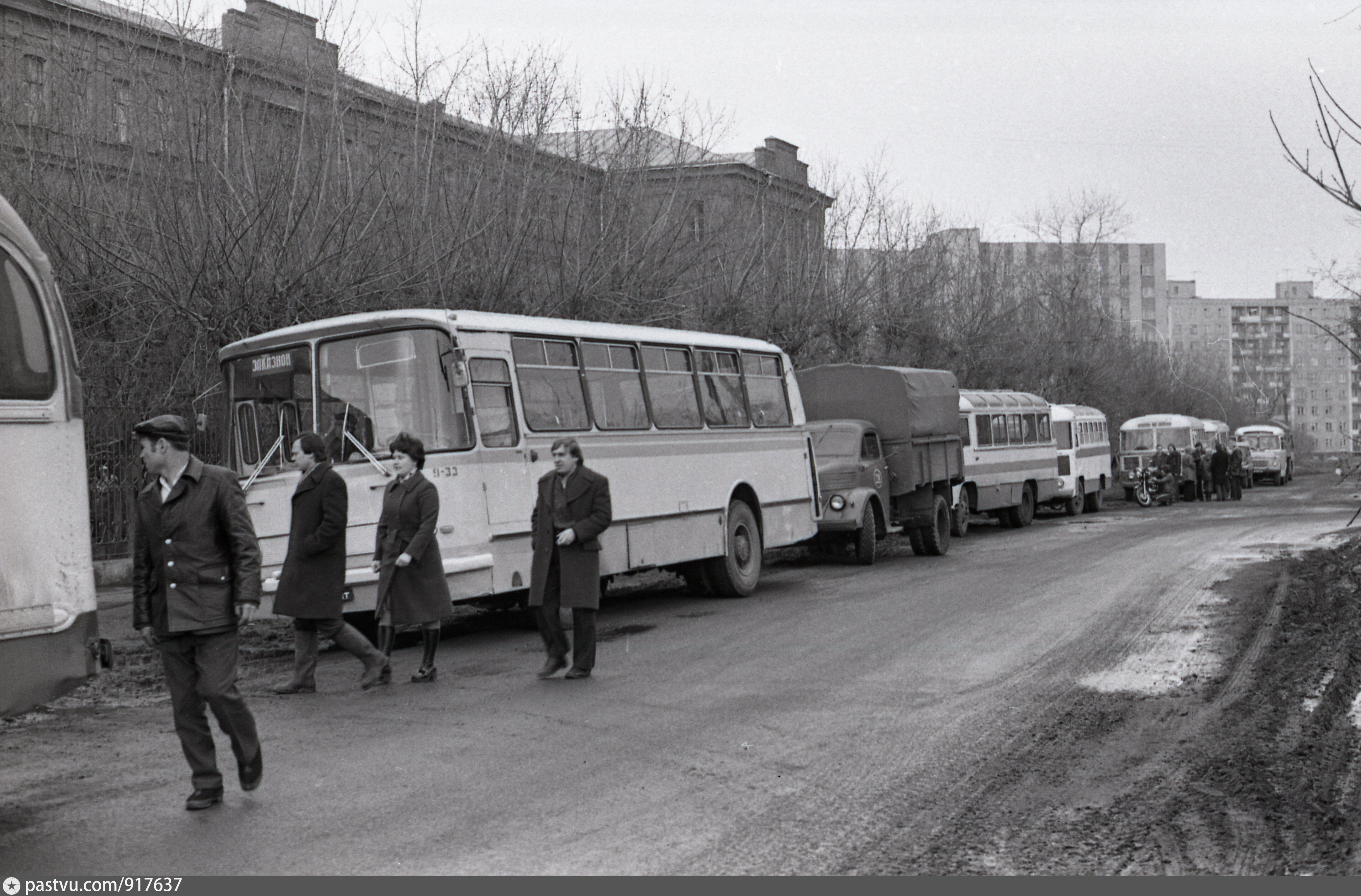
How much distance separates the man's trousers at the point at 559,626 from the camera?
34.6 feet

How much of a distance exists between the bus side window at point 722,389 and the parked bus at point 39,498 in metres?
10.7

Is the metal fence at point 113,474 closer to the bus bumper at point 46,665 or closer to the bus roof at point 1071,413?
the bus bumper at point 46,665

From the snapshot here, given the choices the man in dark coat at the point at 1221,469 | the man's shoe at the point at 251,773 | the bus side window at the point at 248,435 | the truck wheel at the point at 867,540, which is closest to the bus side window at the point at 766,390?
the truck wheel at the point at 867,540

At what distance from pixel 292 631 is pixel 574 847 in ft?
31.6

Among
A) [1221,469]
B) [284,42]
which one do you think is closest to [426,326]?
[284,42]

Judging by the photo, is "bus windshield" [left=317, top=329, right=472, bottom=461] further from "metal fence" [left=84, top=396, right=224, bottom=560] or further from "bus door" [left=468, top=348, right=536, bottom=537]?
"metal fence" [left=84, top=396, right=224, bottom=560]

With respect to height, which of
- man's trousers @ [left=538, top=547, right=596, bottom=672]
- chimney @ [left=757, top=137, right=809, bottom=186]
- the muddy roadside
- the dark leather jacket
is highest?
chimney @ [left=757, top=137, right=809, bottom=186]

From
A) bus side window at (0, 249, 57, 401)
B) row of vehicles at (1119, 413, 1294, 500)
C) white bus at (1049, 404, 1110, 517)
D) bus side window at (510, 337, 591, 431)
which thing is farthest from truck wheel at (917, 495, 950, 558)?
row of vehicles at (1119, 413, 1294, 500)

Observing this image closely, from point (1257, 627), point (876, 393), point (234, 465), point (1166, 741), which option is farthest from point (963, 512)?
point (1166, 741)

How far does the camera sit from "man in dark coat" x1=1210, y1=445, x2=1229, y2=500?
147ft

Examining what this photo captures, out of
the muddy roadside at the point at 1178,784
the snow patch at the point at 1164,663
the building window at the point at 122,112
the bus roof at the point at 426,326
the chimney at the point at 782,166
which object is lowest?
the snow patch at the point at 1164,663

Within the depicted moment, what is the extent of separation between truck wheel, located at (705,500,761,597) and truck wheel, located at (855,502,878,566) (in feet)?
13.2

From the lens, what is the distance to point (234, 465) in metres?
13.3

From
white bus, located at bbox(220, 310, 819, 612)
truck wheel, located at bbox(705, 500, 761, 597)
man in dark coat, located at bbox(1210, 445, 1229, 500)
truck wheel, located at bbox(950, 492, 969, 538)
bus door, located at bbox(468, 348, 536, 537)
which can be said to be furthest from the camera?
man in dark coat, located at bbox(1210, 445, 1229, 500)
